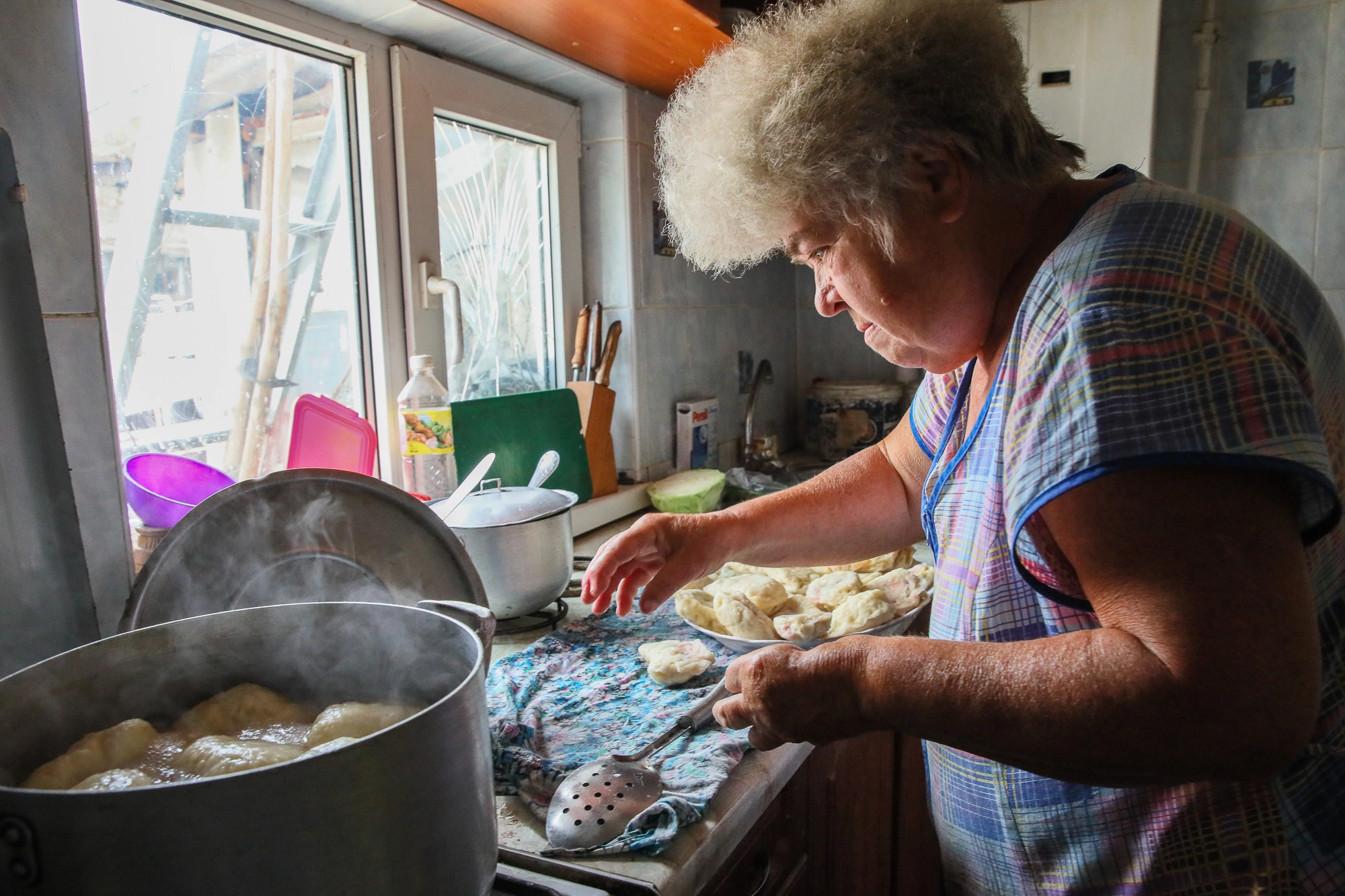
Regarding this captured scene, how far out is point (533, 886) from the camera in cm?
73

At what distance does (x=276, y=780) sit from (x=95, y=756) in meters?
0.26

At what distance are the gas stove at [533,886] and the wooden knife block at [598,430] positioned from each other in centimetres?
118

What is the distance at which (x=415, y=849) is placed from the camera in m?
0.54

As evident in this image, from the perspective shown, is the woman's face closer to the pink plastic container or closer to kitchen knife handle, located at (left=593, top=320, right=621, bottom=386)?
the pink plastic container

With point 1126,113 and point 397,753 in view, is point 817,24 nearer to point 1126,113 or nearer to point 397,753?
point 397,753

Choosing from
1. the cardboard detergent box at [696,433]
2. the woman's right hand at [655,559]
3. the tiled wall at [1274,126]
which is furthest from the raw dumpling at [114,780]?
the tiled wall at [1274,126]

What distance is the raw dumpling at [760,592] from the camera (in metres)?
1.29

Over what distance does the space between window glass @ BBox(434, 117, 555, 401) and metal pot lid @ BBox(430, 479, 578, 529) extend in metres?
0.48

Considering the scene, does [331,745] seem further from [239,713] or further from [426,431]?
[426,431]

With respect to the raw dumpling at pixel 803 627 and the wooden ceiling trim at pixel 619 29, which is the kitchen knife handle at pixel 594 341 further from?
the raw dumpling at pixel 803 627

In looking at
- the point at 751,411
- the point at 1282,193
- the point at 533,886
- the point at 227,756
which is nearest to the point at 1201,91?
the point at 1282,193

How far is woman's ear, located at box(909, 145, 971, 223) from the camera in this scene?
2.50 feet

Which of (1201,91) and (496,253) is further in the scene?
(1201,91)

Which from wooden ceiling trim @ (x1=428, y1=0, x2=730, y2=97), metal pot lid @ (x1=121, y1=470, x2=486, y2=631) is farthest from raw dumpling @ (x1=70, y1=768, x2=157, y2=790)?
wooden ceiling trim @ (x1=428, y1=0, x2=730, y2=97)
